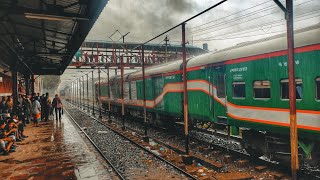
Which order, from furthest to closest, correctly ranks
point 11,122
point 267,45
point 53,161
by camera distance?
point 11,122 → point 53,161 → point 267,45

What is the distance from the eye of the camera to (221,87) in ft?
33.2

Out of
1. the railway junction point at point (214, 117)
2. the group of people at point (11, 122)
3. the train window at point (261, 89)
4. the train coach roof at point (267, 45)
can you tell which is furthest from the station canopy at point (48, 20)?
the train window at point (261, 89)

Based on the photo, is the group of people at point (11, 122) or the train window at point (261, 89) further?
the group of people at point (11, 122)

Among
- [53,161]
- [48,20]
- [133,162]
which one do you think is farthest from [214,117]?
[48,20]

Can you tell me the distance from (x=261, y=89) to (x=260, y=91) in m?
0.07

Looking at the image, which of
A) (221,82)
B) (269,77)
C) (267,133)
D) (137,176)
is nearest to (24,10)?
(137,176)

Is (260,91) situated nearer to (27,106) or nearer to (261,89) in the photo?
(261,89)

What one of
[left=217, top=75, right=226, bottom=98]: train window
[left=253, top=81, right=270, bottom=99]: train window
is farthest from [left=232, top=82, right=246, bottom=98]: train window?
[left=217, top=75, right=226, bottom=98]: train window

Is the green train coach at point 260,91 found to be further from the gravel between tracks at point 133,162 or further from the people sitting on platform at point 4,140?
the people sitting on platform at point 4,140

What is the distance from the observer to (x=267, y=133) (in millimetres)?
8273

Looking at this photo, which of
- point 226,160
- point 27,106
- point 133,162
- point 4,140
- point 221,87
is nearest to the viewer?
point 226,160

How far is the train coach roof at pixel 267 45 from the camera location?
6914 mm

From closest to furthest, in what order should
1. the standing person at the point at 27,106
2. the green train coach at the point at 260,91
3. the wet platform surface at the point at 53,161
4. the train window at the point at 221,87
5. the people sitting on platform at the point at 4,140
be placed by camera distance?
the green train coach at the point at 260,91
the wet platform surface at the point at 53,161
the train window at the point at 221,87
the people sitting on platform at the point at 4,140
the standing person at the point at 27,106

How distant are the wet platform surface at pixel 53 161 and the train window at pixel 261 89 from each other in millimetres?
5072
